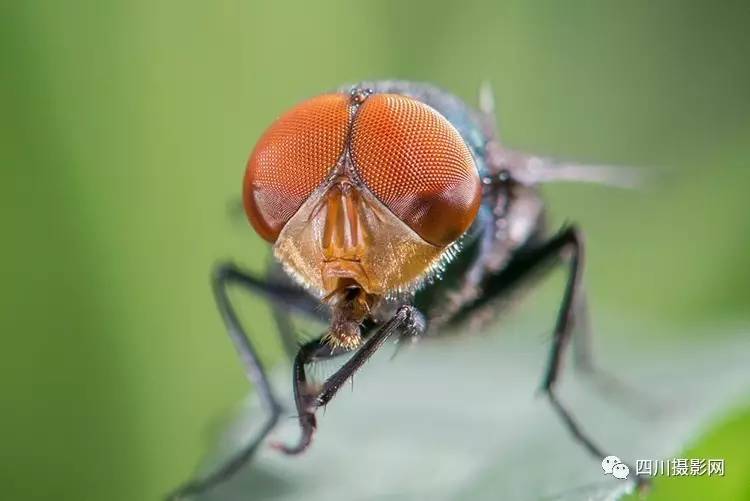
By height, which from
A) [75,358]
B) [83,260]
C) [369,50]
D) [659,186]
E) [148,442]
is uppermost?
[369,50]

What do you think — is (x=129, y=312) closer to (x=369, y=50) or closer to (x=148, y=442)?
(x=148, y=442)

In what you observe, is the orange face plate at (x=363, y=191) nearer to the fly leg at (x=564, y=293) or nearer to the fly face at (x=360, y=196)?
the fly face at (x=360, y=196)

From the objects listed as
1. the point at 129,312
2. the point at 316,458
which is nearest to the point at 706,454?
the point at 316,458

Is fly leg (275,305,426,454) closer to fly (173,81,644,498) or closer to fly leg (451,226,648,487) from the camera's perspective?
fly (173,81,644,498)

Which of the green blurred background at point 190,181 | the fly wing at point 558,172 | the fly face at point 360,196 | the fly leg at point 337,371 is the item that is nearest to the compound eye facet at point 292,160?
the fly face at point 360,196

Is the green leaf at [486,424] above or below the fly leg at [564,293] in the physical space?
below

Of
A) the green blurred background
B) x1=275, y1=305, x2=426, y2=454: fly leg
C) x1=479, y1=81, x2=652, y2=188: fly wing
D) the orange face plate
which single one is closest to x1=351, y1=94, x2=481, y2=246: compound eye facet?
the orange face plate
